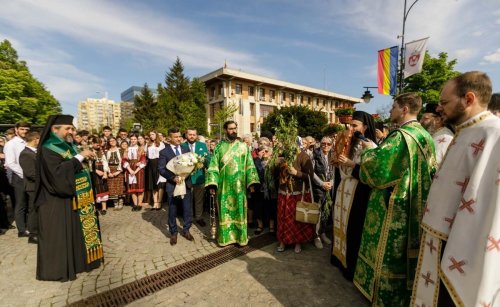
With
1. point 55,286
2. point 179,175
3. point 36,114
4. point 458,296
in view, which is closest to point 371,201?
point 458,296

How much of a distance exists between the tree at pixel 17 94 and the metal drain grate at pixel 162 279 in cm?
3686

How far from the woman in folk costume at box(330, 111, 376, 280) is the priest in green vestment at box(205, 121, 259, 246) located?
178 centimetres

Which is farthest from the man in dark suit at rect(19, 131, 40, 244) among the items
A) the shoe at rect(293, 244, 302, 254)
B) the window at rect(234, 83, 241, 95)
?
the window at rect(234, 83, 241, 95)

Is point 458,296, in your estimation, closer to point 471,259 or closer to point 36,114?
point 471,259

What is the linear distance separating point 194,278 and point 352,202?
2.67 meters

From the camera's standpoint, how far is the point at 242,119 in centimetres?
3859

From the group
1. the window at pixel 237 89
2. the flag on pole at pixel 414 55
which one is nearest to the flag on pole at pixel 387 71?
the flag on pole at pixel 414 55

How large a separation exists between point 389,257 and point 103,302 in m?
3.68

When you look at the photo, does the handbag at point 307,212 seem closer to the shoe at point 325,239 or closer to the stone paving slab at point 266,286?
the stone paving slab at point 266,286

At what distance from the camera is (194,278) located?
12.5 feet

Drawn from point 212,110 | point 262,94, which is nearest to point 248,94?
point 262,94

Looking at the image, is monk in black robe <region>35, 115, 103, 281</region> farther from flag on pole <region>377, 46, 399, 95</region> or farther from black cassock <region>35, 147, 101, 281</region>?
flag on pole <region>377, 46, 399, 95</region>

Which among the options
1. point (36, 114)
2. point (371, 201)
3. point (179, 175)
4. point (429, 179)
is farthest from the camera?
point (36, 114)

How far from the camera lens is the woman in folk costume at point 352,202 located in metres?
3.55
